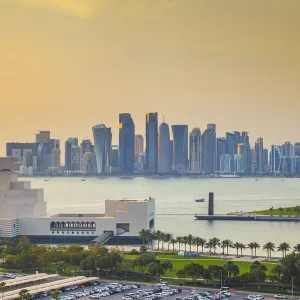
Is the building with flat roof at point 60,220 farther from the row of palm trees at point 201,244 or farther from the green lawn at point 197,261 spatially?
the green lawn at point 197,261

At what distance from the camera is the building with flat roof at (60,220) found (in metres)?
26.8

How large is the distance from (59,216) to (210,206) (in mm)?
13144

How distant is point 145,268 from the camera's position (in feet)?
62.2

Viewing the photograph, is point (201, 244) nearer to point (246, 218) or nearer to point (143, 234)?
point (143, 234)

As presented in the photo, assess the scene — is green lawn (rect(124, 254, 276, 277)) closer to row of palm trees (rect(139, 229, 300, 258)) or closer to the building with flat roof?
row of palm trees (rect(139, 229, 300, 258))

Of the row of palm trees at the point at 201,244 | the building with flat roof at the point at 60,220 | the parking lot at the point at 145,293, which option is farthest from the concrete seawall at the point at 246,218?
the parking lot at the point at 145,293

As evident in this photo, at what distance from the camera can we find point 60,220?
27.2 meters

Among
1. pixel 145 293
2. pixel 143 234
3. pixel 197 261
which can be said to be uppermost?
pixel 143 234

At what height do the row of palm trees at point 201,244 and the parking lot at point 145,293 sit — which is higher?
the row of palm trees at point 201,244

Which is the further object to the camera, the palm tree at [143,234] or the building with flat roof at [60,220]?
the building with flat roof at [60,220]

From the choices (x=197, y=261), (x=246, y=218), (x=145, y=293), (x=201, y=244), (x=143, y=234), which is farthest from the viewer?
(x=246, y=218)

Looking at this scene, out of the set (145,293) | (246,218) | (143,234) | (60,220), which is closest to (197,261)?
(143,234)

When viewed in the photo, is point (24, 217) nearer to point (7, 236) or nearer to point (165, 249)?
point (7, 236)

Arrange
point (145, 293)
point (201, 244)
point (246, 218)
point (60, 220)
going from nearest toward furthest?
point (145, 293)
point (201, 244)
point (60, 220)
point (246, 218)
